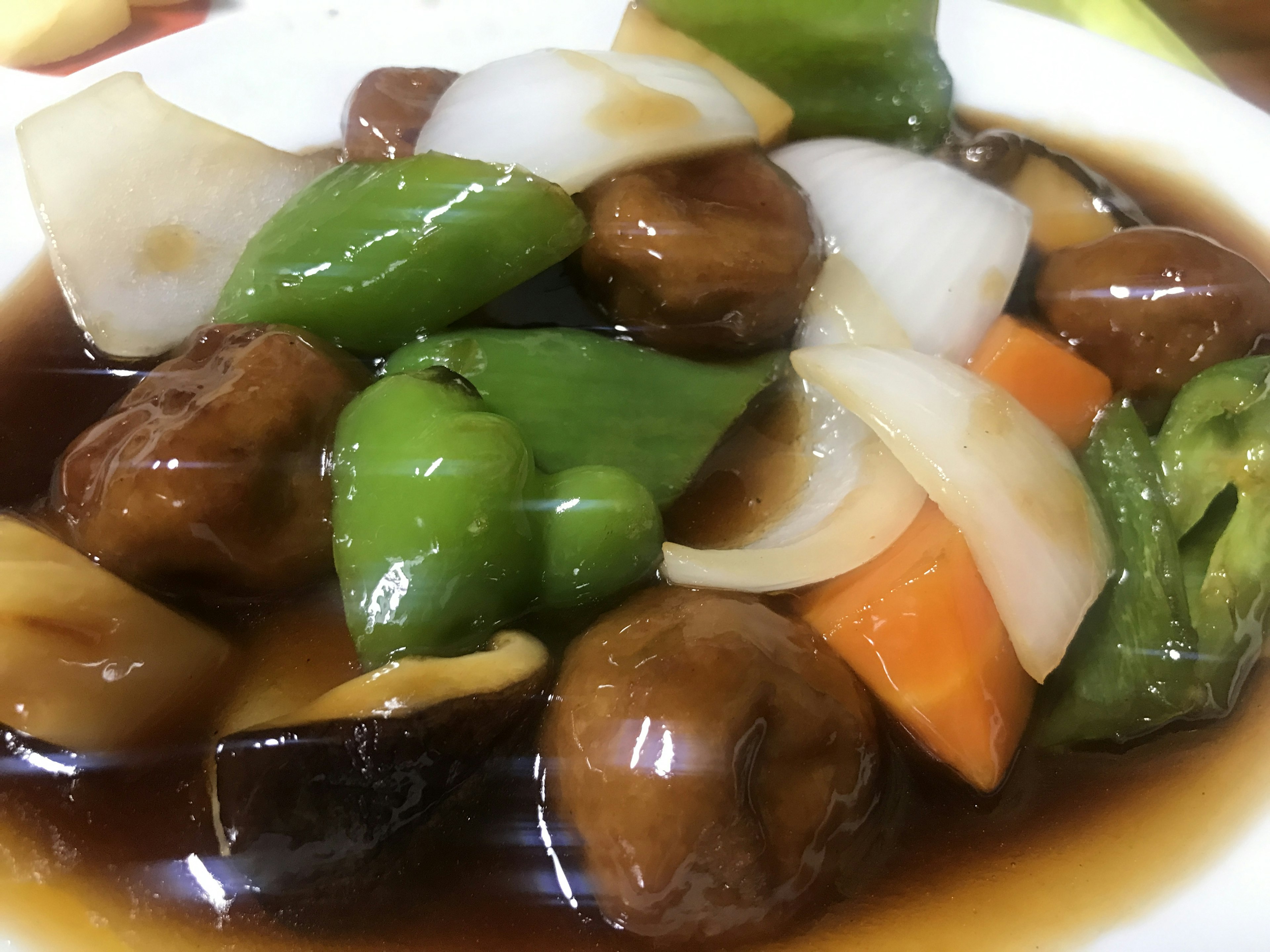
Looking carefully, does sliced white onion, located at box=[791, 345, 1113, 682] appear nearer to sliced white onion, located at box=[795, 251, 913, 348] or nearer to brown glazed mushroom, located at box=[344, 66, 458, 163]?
sliced white onion, located at box=[795, 251, 913, 348]

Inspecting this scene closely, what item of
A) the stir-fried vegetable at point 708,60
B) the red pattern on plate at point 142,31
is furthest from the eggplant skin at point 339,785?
the red pattern on plate at point 142,31

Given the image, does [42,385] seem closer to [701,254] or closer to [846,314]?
[701,254]

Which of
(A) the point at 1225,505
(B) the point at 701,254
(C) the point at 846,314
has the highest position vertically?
(B) the point at 701,254

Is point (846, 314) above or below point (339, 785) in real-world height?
above

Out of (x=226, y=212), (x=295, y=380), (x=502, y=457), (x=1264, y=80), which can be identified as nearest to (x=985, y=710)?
(x=502, y=457)

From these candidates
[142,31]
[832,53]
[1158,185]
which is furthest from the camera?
[142,31]

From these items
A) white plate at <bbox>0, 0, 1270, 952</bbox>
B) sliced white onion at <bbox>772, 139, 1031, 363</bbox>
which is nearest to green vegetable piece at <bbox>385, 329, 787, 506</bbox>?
sliced white onion at <bbox>772, 139, 1031, 363</bbox>

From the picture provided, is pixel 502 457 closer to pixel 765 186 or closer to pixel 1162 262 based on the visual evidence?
pixel 765 186

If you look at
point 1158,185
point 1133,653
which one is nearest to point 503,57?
point 1158,185
